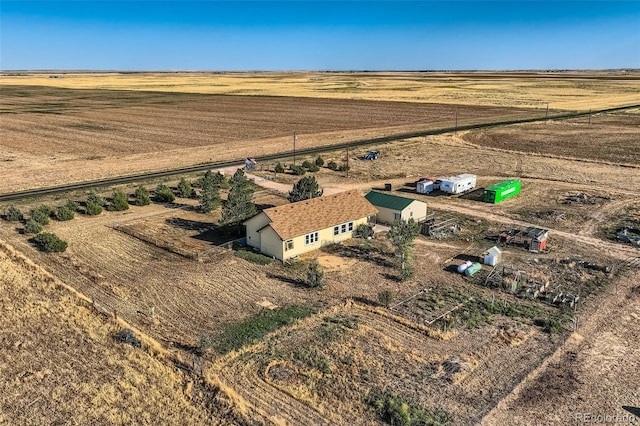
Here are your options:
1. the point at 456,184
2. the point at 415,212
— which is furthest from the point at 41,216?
the point at 456,184

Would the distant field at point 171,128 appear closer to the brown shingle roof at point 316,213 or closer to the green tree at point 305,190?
the green tree at point 305,190

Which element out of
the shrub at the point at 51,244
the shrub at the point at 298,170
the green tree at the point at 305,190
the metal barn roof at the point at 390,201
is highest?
the green tree at the point at 305,190

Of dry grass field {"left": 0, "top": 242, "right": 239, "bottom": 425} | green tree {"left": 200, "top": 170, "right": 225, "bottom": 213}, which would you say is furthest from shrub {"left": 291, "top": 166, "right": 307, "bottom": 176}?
dry grass field {"left": 0, "top": 242, "right": 239, "bottom": 425}

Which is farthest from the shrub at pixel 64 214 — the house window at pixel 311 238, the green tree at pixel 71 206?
the house window at pixel 311 238

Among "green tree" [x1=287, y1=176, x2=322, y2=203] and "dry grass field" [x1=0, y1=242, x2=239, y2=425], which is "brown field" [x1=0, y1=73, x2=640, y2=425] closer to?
"dry grass field" [x1=0, y1=242, x2=239, y2=425]

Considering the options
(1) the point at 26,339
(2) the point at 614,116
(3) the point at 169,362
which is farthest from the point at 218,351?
(2) the point at 614,116

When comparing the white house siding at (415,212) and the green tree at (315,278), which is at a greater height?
the white house siding at (415,212)

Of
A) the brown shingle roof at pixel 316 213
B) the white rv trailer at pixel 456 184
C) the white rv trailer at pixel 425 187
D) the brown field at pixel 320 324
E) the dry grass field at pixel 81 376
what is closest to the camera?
the dry grass field at pixel 81 376
